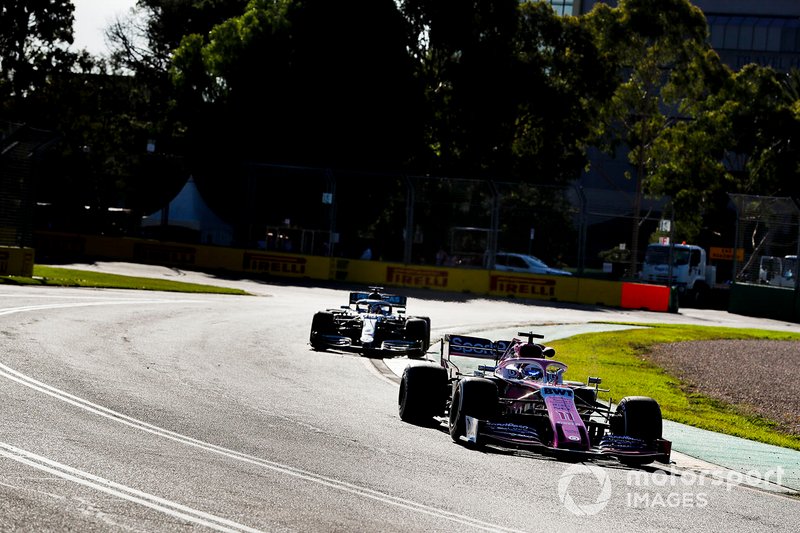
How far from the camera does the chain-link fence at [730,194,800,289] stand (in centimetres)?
4075

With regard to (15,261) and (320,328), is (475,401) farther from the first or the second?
(15,261)

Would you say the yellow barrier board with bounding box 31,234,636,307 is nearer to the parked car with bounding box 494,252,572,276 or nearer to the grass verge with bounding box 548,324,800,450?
the parked car with bounding box 494,252,572,276

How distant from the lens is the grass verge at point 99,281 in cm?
3316

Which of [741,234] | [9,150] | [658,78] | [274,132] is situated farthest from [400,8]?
[9,150]

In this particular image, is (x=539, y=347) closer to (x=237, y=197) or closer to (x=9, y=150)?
(x=9, y=150)

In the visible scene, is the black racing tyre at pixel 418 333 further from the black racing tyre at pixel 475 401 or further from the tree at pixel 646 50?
the tree at pixel 646 50

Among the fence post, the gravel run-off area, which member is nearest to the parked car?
the fence post

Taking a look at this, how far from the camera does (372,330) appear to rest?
20.5m

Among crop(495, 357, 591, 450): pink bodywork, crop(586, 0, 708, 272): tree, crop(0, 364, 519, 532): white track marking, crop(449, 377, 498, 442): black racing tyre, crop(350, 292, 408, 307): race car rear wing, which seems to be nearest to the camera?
crop(0, 364, 519, 532): white track marking

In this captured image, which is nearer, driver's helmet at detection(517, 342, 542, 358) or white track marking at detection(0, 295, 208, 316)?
driver's helmet at detection(517, 342, 542, 358)

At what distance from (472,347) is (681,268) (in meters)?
38.1

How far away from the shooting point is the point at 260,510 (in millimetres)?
8273

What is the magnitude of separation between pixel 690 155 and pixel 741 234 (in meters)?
17.2

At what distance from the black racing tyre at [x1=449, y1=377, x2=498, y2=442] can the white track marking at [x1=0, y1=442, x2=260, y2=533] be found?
14.1 feet
